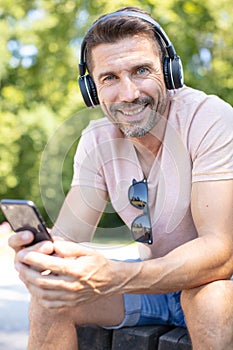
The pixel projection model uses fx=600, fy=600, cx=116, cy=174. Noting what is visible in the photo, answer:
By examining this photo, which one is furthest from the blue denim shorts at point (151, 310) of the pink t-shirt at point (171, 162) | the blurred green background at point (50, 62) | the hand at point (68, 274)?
the blurred green background at point (50, 62)

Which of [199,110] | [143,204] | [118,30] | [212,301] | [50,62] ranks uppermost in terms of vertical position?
[118,30]

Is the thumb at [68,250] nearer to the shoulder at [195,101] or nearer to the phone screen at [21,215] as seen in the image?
the phone screen at [21,215]

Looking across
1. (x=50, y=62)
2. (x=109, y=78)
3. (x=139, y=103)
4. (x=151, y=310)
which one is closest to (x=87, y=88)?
(x=109, y=78)

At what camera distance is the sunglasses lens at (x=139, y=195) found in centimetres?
179

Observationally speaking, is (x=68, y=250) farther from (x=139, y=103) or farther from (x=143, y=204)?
(x=139, y=103)

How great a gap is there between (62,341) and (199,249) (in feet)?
1.61

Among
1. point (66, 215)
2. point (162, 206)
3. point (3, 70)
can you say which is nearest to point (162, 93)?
point (162, 206)

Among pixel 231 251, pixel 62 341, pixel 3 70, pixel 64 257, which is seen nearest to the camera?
pixel 64 257

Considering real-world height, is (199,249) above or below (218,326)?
above

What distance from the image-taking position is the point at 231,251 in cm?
152

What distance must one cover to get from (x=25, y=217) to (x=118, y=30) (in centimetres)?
67

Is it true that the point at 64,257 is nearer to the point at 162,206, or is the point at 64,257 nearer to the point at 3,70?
the point at 162,206

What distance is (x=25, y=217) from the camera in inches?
54.4

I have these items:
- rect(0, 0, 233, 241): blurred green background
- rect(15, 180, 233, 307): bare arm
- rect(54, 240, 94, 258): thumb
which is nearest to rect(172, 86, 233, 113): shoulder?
rect(15, 180, 233, 307): bare arm
